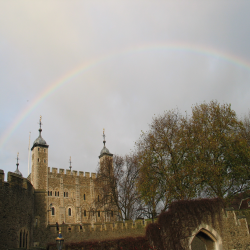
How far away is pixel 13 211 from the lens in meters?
16.8

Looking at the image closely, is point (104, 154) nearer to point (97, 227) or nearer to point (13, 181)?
point (97, 227)

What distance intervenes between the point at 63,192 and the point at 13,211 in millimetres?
31432

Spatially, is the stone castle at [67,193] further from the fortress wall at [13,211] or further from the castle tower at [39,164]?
the fortress wall at [13,211]

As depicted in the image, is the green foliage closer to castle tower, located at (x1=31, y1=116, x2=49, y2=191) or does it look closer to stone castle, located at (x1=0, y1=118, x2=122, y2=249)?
stone castle, located at (x1=0, y1=118, x2=122, y2=249)

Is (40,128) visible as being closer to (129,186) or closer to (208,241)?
(129,186)

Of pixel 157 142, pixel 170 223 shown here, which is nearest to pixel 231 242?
pixel 170 223

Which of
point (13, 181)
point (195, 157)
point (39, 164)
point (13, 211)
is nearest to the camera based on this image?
point (13, 211)

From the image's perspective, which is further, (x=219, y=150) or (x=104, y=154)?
(x=104, y=154)

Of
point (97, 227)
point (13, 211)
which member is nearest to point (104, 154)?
point (97, 227)

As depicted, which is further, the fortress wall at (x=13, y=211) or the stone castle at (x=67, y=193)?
the stone castle at (x=67, y=193)

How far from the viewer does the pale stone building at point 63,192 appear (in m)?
44.9

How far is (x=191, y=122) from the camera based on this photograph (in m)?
24.2

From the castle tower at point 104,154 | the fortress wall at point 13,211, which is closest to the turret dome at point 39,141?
the castle tower at point 104,154

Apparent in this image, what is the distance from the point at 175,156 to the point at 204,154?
258cm
